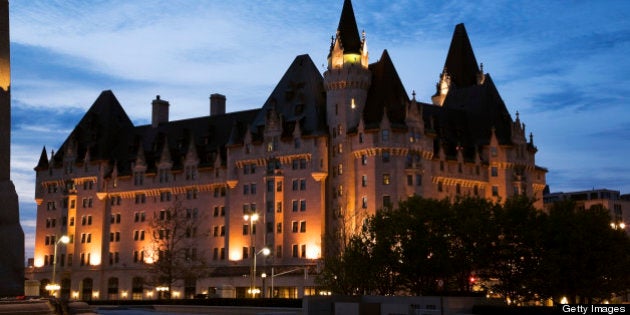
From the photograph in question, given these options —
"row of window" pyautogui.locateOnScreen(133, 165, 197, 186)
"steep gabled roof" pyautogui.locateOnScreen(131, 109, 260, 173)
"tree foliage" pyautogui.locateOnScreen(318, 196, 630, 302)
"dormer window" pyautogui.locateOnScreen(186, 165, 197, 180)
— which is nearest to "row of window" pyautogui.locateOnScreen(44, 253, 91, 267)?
"row of window" pyautogui.locateOnScreen(133, 165, 197, 186)

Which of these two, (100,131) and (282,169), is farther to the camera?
(100,131)

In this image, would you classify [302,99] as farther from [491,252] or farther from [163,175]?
[491,252]

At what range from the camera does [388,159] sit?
108 meters

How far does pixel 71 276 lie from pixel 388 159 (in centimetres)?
5731

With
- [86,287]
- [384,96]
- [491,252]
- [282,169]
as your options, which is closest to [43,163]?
[86,287]

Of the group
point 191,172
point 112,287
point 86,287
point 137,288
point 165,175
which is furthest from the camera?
point 86,287

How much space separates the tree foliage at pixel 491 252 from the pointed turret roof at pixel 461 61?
227 ft

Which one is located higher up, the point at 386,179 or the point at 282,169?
the point at 282,169

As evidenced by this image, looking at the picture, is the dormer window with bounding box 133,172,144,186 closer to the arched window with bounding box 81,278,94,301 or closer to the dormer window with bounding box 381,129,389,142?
the arched window with bounding box 81,278,94,301

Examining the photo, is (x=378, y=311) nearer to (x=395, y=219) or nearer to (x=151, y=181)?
(x=395, y=219)

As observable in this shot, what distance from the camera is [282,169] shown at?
11475 centimetres

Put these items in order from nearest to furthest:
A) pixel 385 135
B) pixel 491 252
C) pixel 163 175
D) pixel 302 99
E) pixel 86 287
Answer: pixel 491 252, pixel 385 135, pixel 302 99, pixel 163 175, pixel 86 287

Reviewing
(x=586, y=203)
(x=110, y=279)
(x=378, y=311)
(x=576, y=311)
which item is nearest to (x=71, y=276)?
(x=110, y=279)

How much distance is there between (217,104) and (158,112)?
10.3m
